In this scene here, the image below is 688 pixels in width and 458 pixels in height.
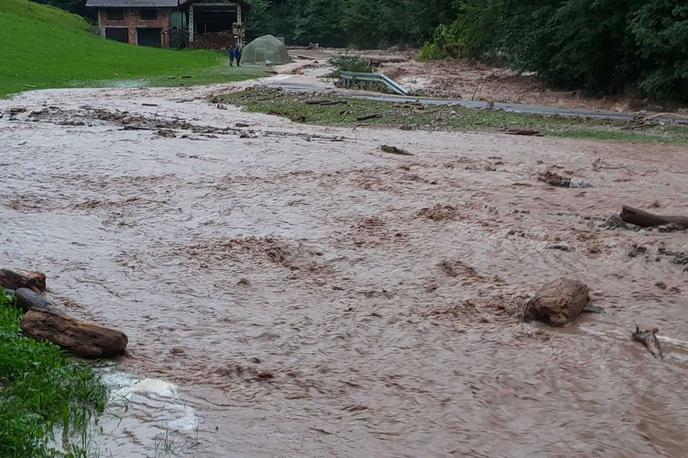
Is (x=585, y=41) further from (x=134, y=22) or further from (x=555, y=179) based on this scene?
(x=134, y=22)

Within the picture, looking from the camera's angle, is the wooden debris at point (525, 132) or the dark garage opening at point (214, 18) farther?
the dark garage opening at point (214, 18)

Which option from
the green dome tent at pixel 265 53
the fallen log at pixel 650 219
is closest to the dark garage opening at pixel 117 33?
the green dome tent at pixel 265 53

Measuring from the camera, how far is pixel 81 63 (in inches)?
1740

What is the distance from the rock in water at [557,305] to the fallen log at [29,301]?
12.7 ft

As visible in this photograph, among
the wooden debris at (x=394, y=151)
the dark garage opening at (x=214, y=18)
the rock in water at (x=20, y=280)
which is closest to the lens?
the rock in water at (x=20, y=280)

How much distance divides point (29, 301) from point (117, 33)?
7416 cm

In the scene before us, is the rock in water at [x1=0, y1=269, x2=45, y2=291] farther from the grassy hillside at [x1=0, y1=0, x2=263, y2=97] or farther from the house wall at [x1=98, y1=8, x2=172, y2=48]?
the house wall at [x1=98, y1=8, x2=172, y2=48]

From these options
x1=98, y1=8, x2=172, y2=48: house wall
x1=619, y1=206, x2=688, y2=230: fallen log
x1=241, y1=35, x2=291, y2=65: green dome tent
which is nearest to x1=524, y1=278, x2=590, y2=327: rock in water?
x1=619, y1=206, x2=688, y2=230: fallen log

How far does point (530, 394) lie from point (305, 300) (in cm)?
256

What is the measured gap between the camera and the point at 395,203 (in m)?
11.8

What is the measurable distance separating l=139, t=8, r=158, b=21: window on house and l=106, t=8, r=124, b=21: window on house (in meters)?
1.66

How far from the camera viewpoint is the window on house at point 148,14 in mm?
75688

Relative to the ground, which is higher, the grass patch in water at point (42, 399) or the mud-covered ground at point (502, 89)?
the grass patch in water at point (42, 399)

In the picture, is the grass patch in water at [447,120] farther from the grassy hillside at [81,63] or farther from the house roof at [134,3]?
the house roof at [134,3]
